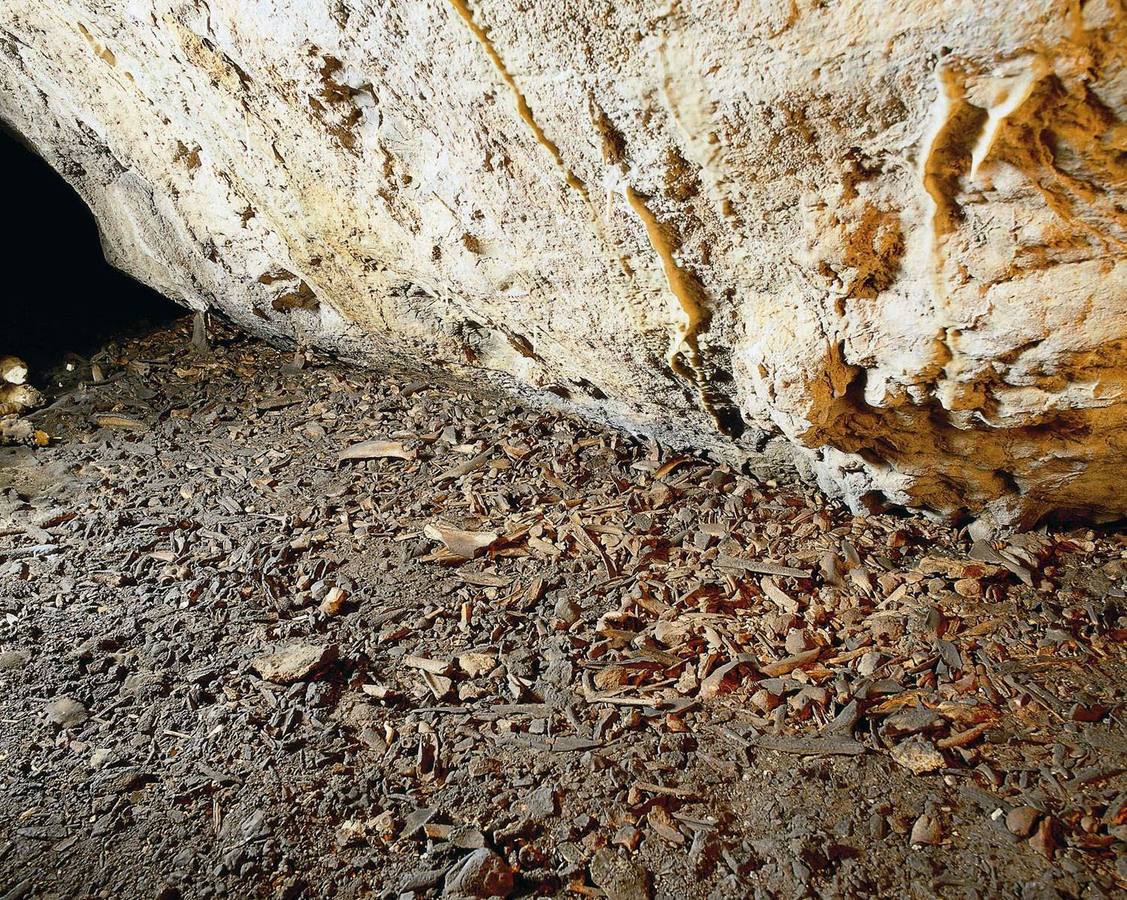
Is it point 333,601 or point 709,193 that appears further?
point 333,601

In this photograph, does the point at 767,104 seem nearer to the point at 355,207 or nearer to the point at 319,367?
the point at 355,207

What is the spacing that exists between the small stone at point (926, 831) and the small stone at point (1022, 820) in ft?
0.56

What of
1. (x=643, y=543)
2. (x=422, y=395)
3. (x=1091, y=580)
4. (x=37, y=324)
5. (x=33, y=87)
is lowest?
(x=1091, y=580)

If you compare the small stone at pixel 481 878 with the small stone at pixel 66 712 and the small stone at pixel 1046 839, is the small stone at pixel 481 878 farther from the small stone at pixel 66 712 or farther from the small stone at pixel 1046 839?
the small stone at pixel 66 712

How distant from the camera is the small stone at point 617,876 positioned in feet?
6.26

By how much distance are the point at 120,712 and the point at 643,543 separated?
193 centimetres

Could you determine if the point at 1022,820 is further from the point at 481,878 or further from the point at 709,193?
the point at 709,193

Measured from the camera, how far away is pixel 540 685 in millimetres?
2508

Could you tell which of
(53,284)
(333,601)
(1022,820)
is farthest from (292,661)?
(53,284)

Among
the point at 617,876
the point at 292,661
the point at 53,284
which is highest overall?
the point at 53,284

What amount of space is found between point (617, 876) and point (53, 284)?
17.7 feet

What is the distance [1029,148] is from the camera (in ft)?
5.19

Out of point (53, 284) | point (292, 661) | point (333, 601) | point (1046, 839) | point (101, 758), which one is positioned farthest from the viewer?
point (53, 284)

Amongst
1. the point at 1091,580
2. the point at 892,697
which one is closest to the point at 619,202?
the point at 892,697
